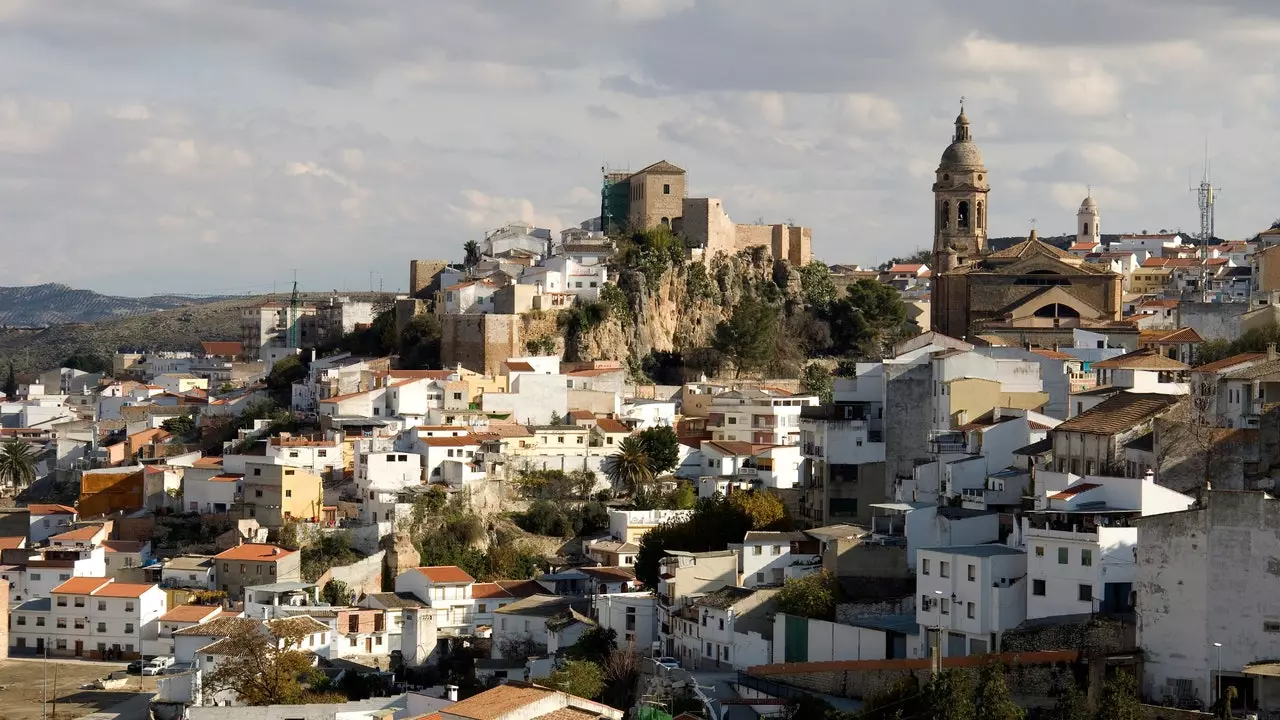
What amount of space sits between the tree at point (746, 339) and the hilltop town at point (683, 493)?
0.15m

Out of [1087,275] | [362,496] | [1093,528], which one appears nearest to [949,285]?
[1087,275]

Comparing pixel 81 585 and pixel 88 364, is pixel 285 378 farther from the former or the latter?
pixel 88 364

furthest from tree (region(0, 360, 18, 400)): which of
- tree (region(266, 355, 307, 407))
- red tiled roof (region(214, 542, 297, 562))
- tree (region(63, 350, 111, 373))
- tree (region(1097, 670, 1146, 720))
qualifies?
tree (region(1097, 670, 1146, 720))

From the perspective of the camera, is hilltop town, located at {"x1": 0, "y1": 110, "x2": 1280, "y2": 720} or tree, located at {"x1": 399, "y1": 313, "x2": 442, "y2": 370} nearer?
hilltop town, located at {"x1": 0, "y1": 110, "x2": 1280, "y2": 720}

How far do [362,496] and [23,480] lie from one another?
1719 centimetres

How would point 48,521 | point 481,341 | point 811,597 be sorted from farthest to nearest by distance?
point 481,341, point 48,521, point 811,597

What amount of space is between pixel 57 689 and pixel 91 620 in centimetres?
344

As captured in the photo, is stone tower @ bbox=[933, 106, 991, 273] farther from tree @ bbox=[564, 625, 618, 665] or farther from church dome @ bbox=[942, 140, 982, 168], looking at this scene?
tree @ bbox=[564, 625, 618, 665]

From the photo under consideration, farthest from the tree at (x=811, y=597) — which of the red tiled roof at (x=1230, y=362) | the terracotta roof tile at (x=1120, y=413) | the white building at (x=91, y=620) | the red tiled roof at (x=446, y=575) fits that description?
the white building at (x=91, y=620)

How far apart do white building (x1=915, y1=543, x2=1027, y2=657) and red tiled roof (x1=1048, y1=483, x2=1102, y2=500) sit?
1.11m

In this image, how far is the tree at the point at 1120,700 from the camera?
28.0 metres

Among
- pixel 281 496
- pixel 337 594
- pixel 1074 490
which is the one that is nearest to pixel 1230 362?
pixel 1074 490

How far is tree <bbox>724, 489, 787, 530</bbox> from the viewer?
44.9 meters

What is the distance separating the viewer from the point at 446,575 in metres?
46.2
